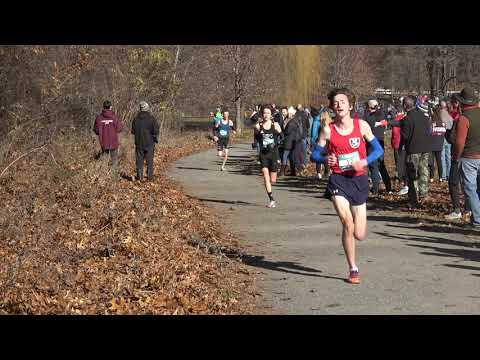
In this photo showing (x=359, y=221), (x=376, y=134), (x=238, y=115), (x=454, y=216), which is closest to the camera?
(x=359, y=221)

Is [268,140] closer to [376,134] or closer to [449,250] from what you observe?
[376,134]

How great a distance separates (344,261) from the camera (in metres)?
9.26

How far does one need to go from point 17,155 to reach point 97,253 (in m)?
5.92

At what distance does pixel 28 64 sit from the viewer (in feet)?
60.8

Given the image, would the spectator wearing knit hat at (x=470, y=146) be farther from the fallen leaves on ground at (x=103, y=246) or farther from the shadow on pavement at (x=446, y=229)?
the fallen leaves on ground at (x=103, y=246)

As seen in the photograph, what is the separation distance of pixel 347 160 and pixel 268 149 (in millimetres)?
6865

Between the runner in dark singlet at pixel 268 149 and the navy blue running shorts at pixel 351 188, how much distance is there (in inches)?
255

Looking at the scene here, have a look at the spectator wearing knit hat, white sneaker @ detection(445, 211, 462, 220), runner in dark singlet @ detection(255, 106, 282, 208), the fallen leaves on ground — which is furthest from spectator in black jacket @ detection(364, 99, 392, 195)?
the spectator wearing knit hat

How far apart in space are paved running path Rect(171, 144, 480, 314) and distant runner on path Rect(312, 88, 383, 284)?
→ 61 centimetres

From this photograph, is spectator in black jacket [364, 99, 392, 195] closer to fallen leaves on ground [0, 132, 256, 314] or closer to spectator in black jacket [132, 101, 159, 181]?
fallen leaves on ground [0, 132, 256, 314]

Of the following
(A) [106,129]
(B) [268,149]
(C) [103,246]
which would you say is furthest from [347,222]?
(A) [106,129]

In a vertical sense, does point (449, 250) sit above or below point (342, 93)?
below
